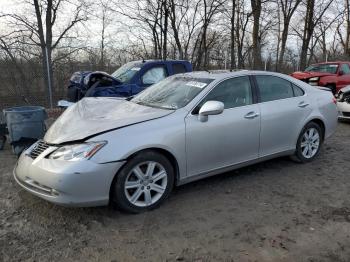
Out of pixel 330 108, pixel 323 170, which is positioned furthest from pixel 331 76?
pixel 323 170

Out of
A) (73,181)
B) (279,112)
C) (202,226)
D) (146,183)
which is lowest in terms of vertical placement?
(202,226)

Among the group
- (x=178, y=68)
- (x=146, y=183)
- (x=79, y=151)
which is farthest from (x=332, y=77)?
(x=79, y=151)

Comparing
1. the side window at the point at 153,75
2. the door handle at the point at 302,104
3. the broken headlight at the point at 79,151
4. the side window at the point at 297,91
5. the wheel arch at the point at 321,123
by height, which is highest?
the side window at the point at 153,75

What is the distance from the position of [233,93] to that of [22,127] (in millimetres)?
3607

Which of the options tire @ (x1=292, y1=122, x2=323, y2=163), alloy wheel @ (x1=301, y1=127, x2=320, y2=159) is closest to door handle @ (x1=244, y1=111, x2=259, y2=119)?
tire @ (x1=292, y1=122, x2=323, y2=163)

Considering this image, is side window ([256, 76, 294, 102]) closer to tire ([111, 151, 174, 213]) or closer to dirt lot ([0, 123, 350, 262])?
dirt lot ([0, 123, 350, 262])

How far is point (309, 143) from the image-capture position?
559 cm

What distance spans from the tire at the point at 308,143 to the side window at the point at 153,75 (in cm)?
405

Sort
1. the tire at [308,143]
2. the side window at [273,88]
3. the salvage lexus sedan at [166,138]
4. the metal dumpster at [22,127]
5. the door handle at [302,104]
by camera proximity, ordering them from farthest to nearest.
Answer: the metal dumpster at [22,127] < the tire at [308,143] < the door handle at [302,104] < the side window at [273,88] < the salvage lexus sedan at [166,138]

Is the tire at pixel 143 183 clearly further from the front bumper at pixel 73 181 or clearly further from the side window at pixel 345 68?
the side window at pixel 345 68

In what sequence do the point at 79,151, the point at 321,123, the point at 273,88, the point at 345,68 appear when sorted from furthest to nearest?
1. the point at 345,68
2. the point at 321,123
3. the point at 273,88
4. the point at 79,151

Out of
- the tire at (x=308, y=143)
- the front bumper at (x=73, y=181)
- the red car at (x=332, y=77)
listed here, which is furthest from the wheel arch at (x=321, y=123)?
the red car at (x=332, y=77)

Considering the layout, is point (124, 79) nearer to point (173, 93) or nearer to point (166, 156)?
point (173, 93)

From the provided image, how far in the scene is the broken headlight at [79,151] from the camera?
136 inches
